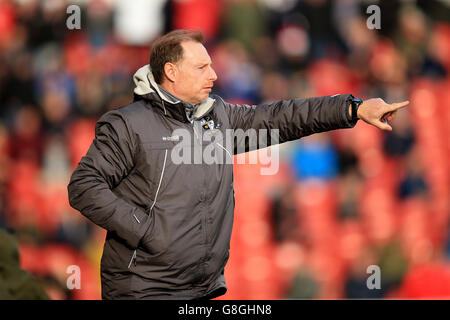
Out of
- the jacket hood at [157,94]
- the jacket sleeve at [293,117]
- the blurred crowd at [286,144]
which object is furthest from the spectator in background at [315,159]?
the jacket hood at [157,94]

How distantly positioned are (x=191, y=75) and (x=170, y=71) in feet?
0.19

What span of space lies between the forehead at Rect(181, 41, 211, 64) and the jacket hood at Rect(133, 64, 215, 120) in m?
0.11

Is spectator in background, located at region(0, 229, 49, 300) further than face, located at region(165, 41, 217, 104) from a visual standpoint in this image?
Yes

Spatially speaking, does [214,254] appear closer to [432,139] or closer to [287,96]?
[287,96]

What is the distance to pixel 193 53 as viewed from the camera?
195 cm

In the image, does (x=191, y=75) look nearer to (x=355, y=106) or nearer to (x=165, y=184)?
(x=165, y=184)

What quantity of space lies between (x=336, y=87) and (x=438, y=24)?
2.17 feet

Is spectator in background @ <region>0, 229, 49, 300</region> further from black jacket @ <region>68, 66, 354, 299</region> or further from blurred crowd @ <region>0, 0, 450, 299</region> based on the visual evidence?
blurred crowd @ <region>0, 0, 450, 299</region>

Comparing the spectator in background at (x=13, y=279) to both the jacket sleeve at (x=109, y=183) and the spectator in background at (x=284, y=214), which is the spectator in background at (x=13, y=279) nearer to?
the jacket sleeve at (x=109, y=183)

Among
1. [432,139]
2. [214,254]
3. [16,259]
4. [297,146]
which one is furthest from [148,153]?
[432,139]

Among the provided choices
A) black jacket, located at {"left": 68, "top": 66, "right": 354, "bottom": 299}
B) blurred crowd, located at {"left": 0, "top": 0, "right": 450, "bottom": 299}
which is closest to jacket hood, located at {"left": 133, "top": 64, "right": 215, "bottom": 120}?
black jacket, located at {"left": 68, "top": 66, "right": 354, "bottom": 299}

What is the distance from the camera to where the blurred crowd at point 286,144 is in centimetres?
385

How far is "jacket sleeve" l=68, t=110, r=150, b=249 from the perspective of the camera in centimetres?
181

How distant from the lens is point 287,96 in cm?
391
